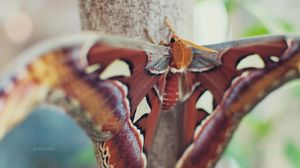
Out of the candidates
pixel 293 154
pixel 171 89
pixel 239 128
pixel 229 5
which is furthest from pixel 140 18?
pixel 239 128

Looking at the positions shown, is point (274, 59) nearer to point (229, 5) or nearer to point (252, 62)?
point (252, 62)

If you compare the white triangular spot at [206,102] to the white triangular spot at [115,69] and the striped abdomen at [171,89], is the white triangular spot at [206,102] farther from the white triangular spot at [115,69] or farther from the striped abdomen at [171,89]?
the white triangular spot at [115,69]

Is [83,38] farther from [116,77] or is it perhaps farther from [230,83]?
[230,83]

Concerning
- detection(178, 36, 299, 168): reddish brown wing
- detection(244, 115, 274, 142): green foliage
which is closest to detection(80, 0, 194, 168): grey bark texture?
detection(178, 36, 299, 168): reddish brown wing

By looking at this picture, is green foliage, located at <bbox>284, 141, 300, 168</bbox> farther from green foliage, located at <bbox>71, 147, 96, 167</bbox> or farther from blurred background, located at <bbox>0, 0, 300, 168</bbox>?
green foliage, located at <bbox>71, 147, 96, 167</bbox>

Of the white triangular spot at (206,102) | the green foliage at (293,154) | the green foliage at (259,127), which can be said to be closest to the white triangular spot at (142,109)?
the white triangular spot at (206,102)

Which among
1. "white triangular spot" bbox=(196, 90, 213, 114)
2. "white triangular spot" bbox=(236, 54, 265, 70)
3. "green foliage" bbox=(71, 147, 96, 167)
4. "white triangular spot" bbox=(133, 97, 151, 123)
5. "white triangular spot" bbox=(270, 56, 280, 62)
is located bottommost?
"green foliage" bbox=(71, 147, 96, 167)
